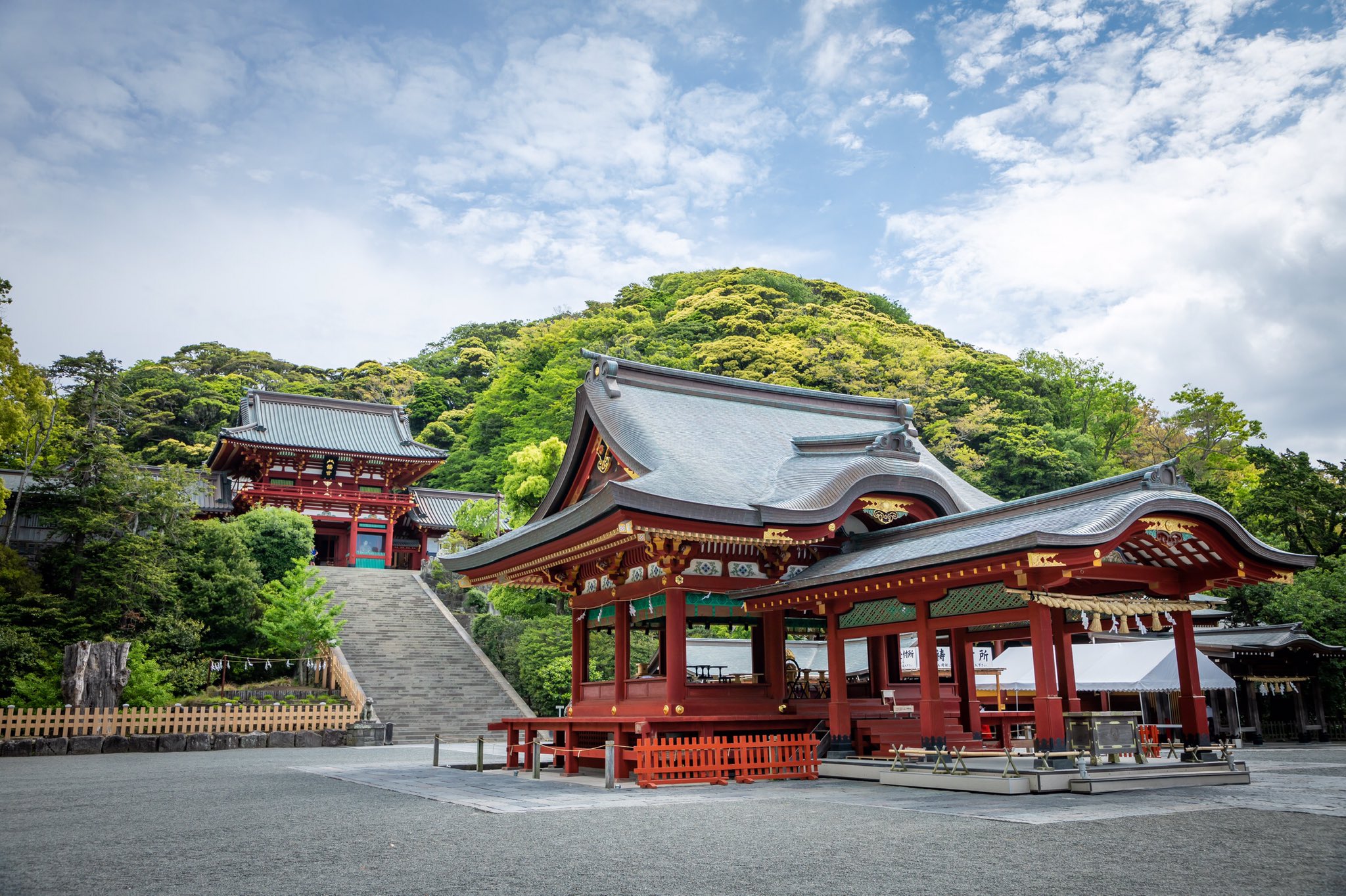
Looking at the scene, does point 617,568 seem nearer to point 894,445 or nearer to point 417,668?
point 894,445

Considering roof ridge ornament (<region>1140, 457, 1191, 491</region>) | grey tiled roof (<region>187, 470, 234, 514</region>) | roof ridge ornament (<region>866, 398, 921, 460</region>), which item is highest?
grey tiled roof (<region>187, 470, 234, 514</region>)

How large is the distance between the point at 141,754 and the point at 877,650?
51.8 feet

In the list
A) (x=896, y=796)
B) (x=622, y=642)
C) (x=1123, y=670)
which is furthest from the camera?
(x=1123, y=670)

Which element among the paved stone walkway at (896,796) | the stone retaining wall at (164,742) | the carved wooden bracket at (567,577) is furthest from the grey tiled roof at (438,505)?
the paved stone walkway at (896,796)

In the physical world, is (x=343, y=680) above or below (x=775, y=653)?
below

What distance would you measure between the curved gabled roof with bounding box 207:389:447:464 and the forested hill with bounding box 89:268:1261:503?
5661 mm

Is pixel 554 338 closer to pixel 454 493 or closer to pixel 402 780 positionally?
pixel 454 493

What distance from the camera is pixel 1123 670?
2034cm

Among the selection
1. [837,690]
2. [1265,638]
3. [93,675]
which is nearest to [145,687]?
[93,675]

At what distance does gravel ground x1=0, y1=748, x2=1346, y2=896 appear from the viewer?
561 cm

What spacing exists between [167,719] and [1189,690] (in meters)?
20.7

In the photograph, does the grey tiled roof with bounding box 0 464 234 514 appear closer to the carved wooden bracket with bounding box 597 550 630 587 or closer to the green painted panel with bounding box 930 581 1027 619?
the carved wooden bracket with bounding box 597 550 630 587

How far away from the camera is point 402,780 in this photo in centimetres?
1310

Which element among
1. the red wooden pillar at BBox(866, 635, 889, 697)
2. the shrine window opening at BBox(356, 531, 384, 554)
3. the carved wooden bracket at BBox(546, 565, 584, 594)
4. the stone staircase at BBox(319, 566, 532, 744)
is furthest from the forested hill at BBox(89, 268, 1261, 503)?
the carved wooden bracket at BBox(546, 565, 584, 594)
